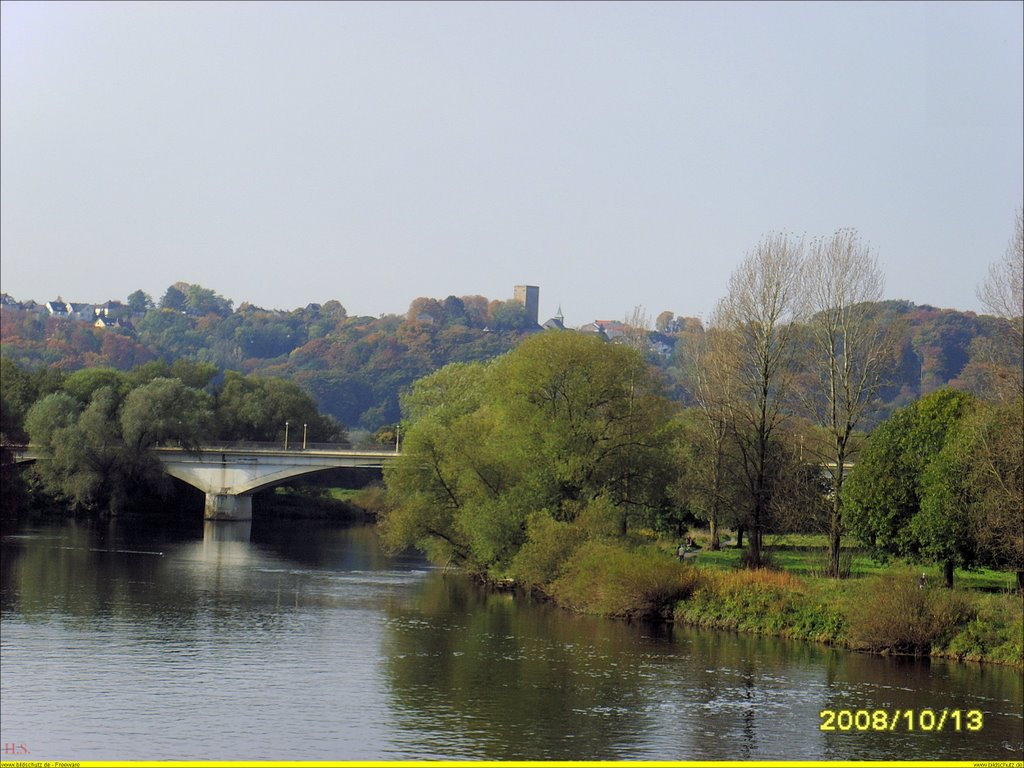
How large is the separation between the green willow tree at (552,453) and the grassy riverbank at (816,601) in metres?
3.32

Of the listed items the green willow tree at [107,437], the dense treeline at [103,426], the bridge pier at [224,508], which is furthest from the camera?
the bridge pier at [224,508]

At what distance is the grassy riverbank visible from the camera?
32.3 meters

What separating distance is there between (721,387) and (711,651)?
20617mm

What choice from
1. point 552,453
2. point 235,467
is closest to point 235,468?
point 235,467

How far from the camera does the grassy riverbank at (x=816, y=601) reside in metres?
32.3

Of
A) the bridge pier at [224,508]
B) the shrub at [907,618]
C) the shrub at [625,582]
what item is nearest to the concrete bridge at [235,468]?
the bridge pier at [224,508]

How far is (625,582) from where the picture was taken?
3844cm

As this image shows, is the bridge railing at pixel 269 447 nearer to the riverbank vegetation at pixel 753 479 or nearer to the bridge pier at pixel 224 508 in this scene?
the bridge pier at pixel 224 508

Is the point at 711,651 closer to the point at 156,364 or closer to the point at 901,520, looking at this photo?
the point at 901,520

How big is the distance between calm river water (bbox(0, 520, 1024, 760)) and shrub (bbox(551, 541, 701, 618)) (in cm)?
109

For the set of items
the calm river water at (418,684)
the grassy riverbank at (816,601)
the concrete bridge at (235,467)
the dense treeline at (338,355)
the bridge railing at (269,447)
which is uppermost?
the dense treeline at (338,355)

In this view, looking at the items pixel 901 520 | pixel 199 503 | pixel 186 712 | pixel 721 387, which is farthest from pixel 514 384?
pixel 199 503
